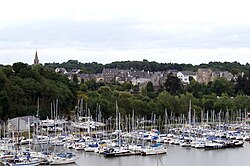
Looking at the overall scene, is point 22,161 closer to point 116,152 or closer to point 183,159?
point 116,152

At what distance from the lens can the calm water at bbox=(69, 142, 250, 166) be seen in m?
29.5

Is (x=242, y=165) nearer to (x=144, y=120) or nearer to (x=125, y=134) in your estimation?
(x=125, y=134)

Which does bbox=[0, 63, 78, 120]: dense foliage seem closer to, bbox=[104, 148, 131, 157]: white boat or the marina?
the marina

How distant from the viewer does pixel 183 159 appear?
31047 millimetres

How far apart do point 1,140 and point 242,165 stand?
46.8 ft

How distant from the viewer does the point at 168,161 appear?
3016 centimetres

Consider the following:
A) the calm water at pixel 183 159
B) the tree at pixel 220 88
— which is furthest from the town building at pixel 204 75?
the calm water at pixel 183 159

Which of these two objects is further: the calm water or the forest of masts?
the forest of masts

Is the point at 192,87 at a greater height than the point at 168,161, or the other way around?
the point at 192,87

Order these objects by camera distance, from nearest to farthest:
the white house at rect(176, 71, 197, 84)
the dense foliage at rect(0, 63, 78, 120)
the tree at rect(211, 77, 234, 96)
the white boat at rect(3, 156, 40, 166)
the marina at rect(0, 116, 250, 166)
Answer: the white boat at rect(3, 156, 40, 166), the marina at rect(0, 116, 250, 166), the dense foliage at rect(0, 63, 78, 120), the tree at rect(211, 77, 234, 96), the white house at rect(176, 71, 197, 84)

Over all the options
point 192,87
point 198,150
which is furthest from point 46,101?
point 192,87

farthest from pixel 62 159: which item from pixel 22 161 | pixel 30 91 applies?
pixel 30 91

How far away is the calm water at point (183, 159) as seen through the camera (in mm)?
29547

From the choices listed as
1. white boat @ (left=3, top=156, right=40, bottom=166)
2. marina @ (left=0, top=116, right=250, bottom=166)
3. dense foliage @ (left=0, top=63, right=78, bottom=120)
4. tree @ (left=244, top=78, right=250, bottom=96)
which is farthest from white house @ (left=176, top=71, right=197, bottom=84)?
white boat @ (left=3, top=156, right=40, bottom=166)
